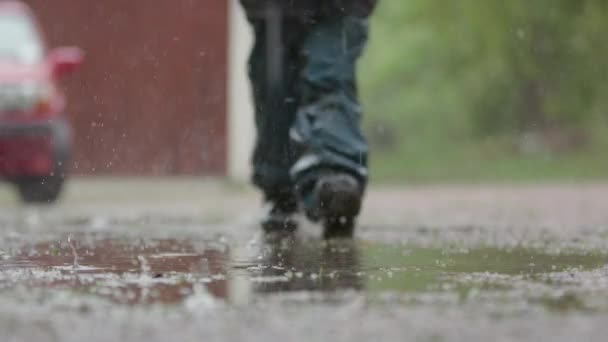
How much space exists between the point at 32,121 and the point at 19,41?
769mm

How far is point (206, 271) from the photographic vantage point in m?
3.72

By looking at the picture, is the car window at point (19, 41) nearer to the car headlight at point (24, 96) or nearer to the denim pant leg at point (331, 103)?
the car headlight at point (24, 96)

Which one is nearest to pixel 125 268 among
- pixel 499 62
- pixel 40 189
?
pixel 40 189

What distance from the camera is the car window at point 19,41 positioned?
33.8 feet

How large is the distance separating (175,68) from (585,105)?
6374mm

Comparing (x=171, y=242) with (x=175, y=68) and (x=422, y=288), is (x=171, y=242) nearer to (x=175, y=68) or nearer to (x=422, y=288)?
(x=422, y=288)

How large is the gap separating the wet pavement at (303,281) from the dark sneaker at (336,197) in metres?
0.11

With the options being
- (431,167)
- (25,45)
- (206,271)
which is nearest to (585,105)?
(431,167)

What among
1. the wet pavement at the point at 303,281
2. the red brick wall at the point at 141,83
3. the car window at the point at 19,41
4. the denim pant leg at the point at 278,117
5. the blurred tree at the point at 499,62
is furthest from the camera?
the blurred tree at the point at 499,62

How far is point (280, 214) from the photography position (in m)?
5.49

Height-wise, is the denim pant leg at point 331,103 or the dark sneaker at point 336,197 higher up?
the denim pant leg at point 331,103

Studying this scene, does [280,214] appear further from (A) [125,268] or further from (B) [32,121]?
(B) [32,121]

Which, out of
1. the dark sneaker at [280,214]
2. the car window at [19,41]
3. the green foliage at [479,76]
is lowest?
the dark sneaker at [280,214]

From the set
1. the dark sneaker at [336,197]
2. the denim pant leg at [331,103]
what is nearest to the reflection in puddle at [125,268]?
the dark sneaker at [336,197]
